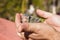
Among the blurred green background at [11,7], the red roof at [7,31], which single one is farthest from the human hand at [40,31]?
the blurred green background at [11,7]

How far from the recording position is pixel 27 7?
10.4ft

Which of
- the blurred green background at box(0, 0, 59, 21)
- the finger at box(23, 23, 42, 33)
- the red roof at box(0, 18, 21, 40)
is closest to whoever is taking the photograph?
the finger at box(23, 23, 42, 33)

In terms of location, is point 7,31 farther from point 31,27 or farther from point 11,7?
point 11,7

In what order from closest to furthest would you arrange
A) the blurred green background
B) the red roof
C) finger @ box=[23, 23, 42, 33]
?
finger @ box=[23, 23, 42, 33], the red roof, the blurred green background

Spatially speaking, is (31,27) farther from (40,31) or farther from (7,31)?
(7,31)

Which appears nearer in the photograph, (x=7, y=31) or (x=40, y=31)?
(x=40, y=31)

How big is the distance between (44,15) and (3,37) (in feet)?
1.28

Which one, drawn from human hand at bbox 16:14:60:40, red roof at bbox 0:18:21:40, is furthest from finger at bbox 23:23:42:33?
red roof at bbox 0:18:21:40

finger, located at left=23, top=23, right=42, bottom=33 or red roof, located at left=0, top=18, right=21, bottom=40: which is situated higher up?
finger, located at left=23, top=23, right=42, bottom=33

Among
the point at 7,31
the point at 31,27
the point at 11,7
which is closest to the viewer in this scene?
the point at 31,27

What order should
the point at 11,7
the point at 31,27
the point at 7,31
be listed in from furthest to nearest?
1. the point at 11,7
2. the point at 7,31
3. the point at 31,27

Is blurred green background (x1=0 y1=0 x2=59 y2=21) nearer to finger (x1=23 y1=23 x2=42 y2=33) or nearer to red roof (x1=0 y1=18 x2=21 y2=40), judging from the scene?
red roof (x1=0 y1=18 x2=21 y2=40)

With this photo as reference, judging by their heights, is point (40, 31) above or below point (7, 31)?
above

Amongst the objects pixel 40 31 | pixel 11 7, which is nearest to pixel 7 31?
pixel 40 31
